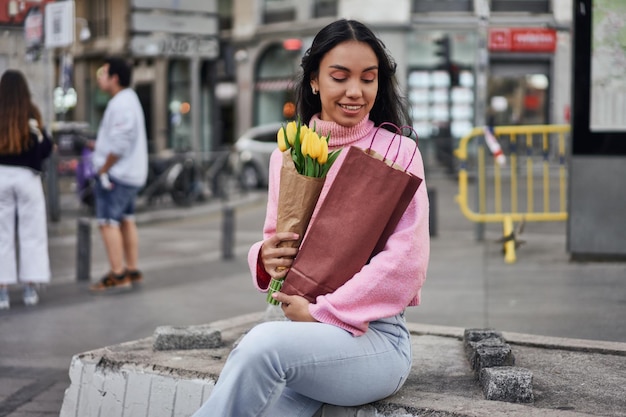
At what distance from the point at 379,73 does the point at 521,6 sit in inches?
1198

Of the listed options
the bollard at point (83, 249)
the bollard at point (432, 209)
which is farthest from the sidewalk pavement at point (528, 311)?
the bollard at point (83, 249)

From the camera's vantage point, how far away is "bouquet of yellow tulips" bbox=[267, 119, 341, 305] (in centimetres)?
321

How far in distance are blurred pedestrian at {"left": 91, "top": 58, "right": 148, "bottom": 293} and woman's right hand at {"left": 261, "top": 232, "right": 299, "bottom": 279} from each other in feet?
18.0

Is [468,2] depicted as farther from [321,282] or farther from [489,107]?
[321,282]

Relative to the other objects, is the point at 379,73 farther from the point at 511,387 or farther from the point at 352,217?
the point at 511,387

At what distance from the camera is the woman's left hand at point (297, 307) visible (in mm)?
3184

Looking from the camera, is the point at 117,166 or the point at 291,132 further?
the point at 117,166

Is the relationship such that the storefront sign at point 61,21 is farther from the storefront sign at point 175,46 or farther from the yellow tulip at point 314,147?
the yellow tulip at point 314,147

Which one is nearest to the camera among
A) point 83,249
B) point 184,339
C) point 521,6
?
point 184,339

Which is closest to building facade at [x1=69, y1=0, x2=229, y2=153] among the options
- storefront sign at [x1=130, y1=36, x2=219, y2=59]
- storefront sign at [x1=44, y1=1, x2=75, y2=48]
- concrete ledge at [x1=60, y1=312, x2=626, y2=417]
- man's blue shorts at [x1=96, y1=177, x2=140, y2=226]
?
storefront sign at [x1=130, y1=36, x2=219, y2=59]

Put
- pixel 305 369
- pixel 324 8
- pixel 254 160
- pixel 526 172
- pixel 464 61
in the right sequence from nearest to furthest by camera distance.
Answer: pixel 305 369
pixel 526 172
pixel 254 160
pixel 464 61
pixel 324 8

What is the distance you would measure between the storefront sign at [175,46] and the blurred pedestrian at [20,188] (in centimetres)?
741

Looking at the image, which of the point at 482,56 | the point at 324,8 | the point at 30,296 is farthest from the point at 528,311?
the point at 324,8

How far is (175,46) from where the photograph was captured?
16469 mm
